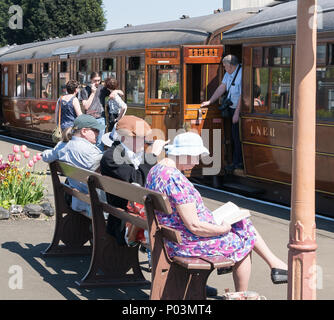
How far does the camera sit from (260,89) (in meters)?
11.4

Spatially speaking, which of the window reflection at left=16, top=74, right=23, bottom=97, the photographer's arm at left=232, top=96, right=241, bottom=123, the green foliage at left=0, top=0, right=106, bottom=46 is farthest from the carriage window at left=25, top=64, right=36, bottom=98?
the green foliage at left=0, top=0, right=106, bottom=46

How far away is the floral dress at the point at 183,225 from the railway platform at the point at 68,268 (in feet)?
2.34

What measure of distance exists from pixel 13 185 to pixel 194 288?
181 inches

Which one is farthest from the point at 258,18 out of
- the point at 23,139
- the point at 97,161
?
the point at 23,139

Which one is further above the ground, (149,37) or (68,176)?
(149,37)

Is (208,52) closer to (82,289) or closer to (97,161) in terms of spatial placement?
(97,161)

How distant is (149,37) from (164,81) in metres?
2.00

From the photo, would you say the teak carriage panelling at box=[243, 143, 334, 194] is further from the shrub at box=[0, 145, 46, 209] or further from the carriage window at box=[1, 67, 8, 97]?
the carriage window at box=[1, 67, 8, 97]

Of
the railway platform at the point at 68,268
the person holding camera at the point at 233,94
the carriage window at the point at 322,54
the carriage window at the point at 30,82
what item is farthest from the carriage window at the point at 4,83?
the carriage window at the point at 322,54

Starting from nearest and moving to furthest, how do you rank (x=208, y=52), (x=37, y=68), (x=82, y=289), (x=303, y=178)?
1. (x=303, y=178)
2. (x=82, y=289)
3. (x=208, y=52)
4. (x=37, y=68)

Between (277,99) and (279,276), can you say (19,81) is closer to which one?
(277,99)

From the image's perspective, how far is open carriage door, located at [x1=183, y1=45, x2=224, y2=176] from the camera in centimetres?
1235

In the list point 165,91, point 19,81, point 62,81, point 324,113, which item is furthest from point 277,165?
point 19,81

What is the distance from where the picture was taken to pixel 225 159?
12492 mm
